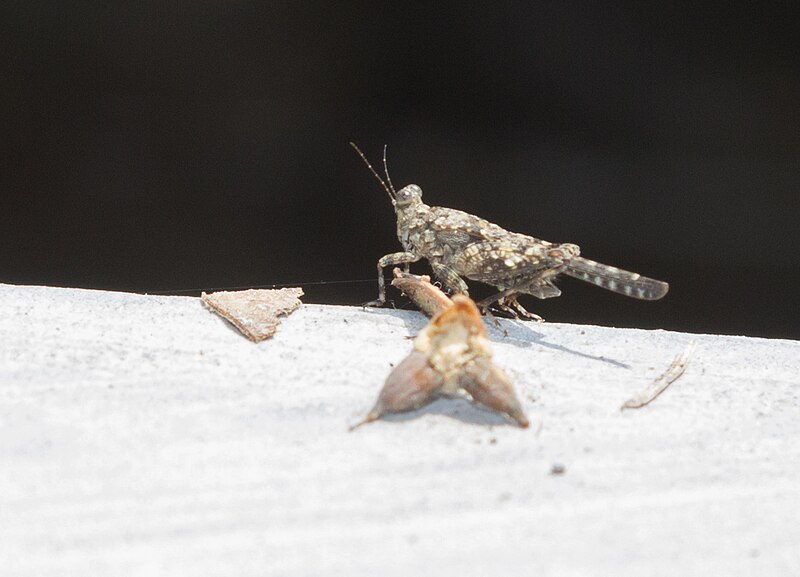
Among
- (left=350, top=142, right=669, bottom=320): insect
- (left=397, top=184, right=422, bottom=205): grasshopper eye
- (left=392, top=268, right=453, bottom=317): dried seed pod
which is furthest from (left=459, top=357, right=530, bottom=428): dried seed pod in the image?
(left=397, top=184, right=422, bottom=205): grasshopper eye

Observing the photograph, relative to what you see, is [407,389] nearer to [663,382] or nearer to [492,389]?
[492,389]

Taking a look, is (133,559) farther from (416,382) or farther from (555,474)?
(555,474)

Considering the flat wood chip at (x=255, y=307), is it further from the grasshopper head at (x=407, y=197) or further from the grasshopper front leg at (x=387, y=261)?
the grasshopper head at (x=407, y=197)

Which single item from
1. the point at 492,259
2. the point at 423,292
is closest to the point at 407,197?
the point at 492,259

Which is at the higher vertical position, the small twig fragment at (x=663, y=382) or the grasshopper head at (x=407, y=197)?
the grasshopper head at (x=407, y=197)

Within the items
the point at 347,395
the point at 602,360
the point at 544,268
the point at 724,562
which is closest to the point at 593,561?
the point at 724,562

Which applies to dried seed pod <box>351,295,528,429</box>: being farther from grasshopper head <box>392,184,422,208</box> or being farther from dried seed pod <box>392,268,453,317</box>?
grasshopper head <box>392,184,422,208</box>

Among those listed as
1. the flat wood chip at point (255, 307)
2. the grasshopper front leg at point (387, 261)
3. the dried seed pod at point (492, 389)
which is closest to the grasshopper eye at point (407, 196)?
the grasshopper front leg at point (387, 261)
